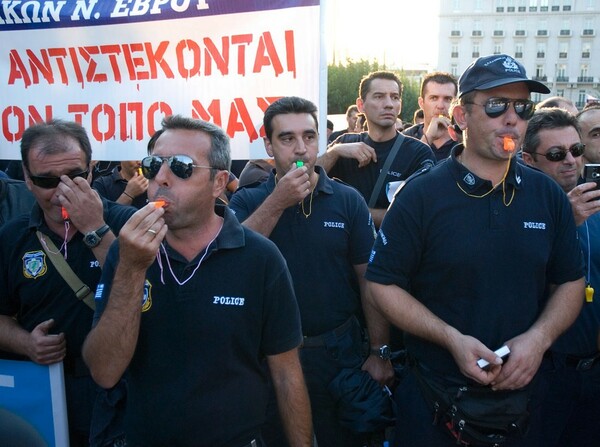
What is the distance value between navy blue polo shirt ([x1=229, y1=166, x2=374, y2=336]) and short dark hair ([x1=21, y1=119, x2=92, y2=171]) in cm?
98

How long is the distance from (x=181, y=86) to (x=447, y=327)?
2479mm

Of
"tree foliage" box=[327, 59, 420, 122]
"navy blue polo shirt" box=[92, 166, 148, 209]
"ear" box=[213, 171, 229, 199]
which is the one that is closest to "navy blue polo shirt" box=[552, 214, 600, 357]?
"ear" box=[213, 171, 229, 199]

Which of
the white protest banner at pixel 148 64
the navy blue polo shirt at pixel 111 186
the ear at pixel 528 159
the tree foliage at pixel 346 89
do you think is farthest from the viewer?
the tree foliage at pixel 346 89

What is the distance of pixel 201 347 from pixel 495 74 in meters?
1.69

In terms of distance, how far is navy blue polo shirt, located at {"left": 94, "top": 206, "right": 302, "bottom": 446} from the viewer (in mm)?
2158

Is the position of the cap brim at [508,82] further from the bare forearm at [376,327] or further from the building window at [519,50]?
the building window at [519,50]

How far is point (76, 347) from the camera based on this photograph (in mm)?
2795

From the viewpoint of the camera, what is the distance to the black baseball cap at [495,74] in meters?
2.53

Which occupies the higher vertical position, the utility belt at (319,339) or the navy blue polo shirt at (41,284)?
the navy blue polo shirt at (41,284)

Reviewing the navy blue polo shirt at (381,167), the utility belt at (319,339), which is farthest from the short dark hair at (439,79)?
the utility belt at (319,339)

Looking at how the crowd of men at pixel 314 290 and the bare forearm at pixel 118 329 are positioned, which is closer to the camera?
the bare forearm at pixel 118 329

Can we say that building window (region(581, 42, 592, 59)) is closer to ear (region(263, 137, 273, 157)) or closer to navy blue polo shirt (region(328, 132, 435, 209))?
navy blue polo shirt (region(328, 132, 435, 209))

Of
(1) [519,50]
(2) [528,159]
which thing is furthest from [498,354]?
(1) [519,50]

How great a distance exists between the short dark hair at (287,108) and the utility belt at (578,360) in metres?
1.86
